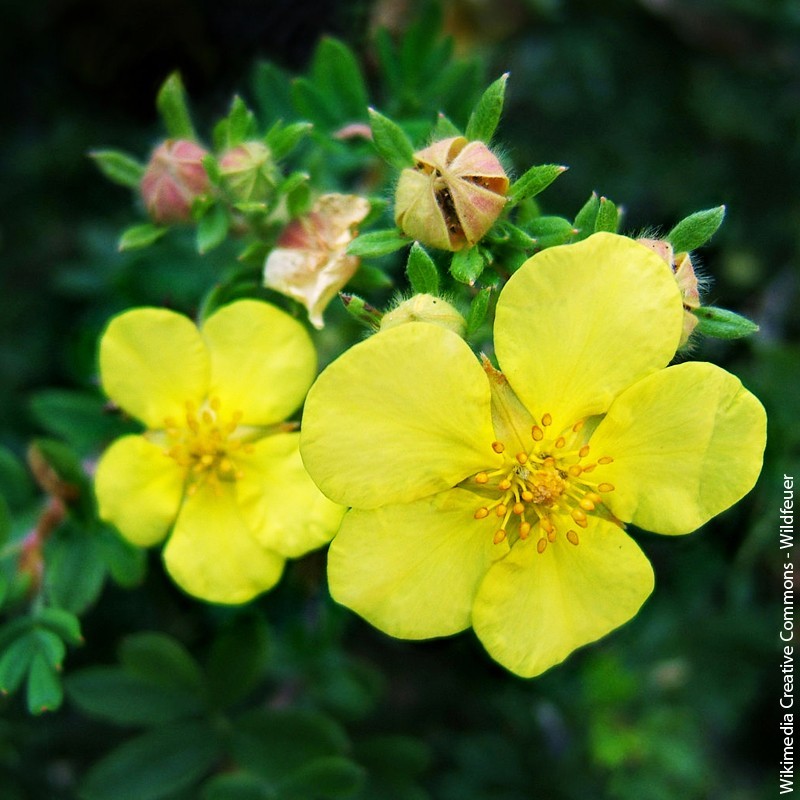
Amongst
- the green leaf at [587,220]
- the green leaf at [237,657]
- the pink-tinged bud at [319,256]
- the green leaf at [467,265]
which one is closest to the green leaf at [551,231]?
the green leaf at [587,220]

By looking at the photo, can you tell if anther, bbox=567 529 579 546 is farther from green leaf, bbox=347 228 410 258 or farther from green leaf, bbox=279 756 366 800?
green leaf, bbox=279 756 366 800

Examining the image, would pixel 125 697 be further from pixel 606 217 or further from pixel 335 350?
pixel 606 217

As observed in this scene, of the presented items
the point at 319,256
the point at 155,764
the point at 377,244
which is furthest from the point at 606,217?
the point at 155,764

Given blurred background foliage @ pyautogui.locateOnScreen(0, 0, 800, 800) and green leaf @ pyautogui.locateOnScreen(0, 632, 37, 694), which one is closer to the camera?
green leaf @ pyautogui.locateOnScreen(0, 632, 37, 694)

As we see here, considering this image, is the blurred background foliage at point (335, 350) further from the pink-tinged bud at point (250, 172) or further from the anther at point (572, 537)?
the anther at point (572, 537)

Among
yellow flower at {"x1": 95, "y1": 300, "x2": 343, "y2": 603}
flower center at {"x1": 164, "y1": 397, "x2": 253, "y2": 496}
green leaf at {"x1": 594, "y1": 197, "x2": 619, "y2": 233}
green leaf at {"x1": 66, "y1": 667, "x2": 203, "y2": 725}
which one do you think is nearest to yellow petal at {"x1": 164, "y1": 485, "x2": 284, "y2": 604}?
yellow flower at {"x1": 95, "y1": 300, "x2": 343, "y2": 603}

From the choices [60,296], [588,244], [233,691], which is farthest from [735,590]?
[60,296]
